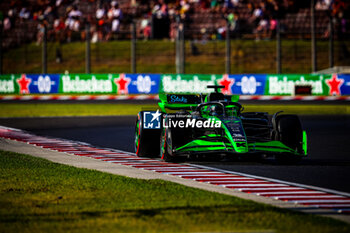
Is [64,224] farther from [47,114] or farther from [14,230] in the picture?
[47,114]

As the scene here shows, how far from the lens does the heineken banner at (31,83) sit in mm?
29531

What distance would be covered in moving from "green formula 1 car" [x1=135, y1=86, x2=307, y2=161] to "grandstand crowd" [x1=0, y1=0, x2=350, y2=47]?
1990cm

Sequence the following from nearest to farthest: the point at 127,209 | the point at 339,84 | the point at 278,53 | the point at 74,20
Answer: the point at 127,209 → the point at 339,84 → the point at 278,53 → the point at 74,20

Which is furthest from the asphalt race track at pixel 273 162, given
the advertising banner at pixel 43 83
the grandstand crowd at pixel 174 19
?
the grandstand crowd at pixel 174 19

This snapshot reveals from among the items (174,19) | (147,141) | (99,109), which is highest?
(174,19)

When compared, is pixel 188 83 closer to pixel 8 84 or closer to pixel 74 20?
pixel 8 84

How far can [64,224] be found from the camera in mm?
6629

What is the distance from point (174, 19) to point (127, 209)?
26.2 metres

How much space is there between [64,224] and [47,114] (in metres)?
17.1

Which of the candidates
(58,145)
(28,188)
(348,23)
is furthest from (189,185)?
(348,23)

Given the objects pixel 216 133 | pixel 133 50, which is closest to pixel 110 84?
pixel 133 50

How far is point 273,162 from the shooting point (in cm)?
1175

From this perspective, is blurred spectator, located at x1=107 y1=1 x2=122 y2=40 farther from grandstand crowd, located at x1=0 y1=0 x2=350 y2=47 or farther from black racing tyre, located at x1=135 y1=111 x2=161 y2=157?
black racing tyre, located at x1=135 y1=111 x2=161 y2=157

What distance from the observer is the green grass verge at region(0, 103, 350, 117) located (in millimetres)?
23812
